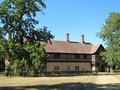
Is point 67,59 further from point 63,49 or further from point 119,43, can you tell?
point 119,43

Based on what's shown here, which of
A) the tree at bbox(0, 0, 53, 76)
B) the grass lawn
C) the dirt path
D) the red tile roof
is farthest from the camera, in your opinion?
the red tile roof

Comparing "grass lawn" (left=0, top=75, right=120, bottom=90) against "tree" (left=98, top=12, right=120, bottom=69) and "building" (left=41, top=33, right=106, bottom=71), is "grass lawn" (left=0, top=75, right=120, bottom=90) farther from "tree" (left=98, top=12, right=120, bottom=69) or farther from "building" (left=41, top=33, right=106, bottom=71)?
"building" (left=41, top=33, right=106, bottom=71)

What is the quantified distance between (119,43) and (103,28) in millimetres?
6367

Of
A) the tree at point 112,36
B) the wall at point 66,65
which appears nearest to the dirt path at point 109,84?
the tree at point 112,36

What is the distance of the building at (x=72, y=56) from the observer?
75750 millimetres

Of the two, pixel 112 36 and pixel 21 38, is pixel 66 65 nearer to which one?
pixel 112 36

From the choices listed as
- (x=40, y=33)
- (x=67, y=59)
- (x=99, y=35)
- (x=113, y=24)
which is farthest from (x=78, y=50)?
(x=40, y=33)

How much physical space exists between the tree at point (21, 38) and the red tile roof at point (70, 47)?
74.4 ft

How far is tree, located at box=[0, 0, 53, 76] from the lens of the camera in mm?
49312

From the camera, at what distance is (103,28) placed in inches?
2665

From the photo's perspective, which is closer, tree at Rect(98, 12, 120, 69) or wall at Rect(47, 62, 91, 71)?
tree at Rect(98, 12, 120, 69)

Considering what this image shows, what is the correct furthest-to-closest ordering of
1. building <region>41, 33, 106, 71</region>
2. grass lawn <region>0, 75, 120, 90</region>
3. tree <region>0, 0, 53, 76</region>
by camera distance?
building <region>41, 33, 106, 71</region>, tree <region>0, 0, 53, 76</region>, grass lawn <region>0, 75, 120, 90</region>

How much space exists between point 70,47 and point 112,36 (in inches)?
702

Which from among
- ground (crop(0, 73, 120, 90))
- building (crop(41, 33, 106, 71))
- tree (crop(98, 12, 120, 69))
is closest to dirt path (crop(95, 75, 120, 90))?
ground (crop(0, 73, 120, 90))
